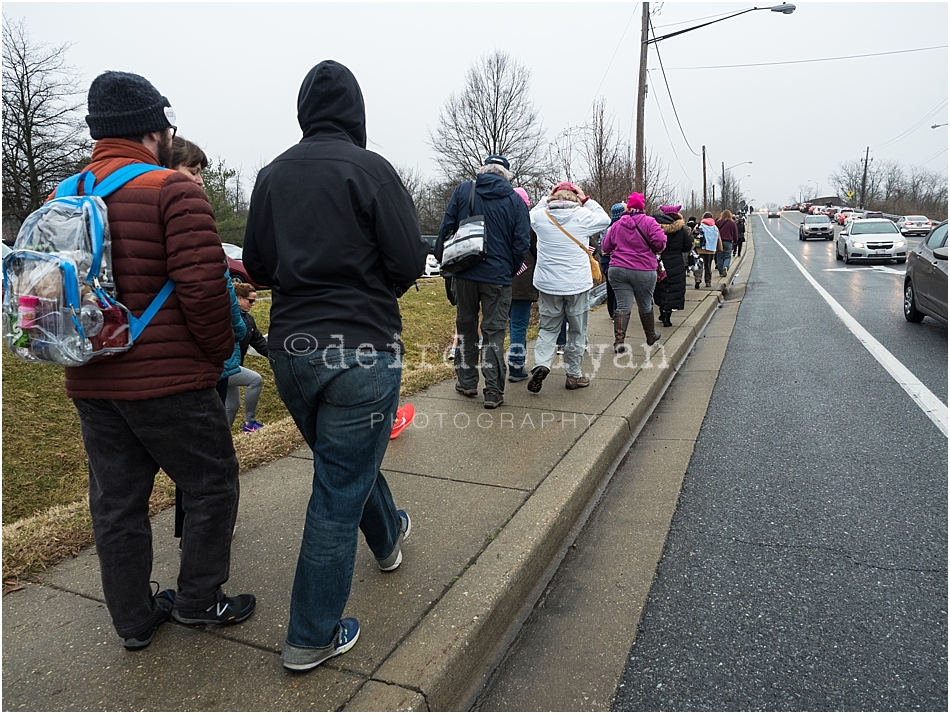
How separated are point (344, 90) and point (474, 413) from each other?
10.9 feet

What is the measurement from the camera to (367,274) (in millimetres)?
2238

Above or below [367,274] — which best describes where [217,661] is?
below

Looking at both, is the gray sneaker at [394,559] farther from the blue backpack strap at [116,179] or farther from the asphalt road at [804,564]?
the blue backpack strap at [116,179]

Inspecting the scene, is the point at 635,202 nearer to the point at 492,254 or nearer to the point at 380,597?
the point at 492,254

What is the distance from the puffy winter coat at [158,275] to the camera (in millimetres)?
2137

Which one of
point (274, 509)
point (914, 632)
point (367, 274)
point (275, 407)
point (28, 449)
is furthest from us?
point (275, 407)

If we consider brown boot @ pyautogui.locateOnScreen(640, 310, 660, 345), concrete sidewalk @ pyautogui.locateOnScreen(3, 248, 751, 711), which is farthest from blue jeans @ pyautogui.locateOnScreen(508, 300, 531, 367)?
brown boot @ pyautogui.locateOnScreen(640, 310, 660, 345)

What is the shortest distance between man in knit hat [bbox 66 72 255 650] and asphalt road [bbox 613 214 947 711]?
164 cm

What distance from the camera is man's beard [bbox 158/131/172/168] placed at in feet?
7.77

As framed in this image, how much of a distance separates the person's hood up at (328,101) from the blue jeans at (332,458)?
826mm

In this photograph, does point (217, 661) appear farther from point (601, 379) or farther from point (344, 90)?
point (601, 379)

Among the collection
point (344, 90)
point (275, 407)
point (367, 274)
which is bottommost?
point (275, 407)

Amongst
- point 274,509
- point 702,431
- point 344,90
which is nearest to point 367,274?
point 344,90

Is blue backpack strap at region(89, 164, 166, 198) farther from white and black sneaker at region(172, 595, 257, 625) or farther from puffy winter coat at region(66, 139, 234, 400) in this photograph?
white and black sneaker at region(172, 595, 257, 625)
